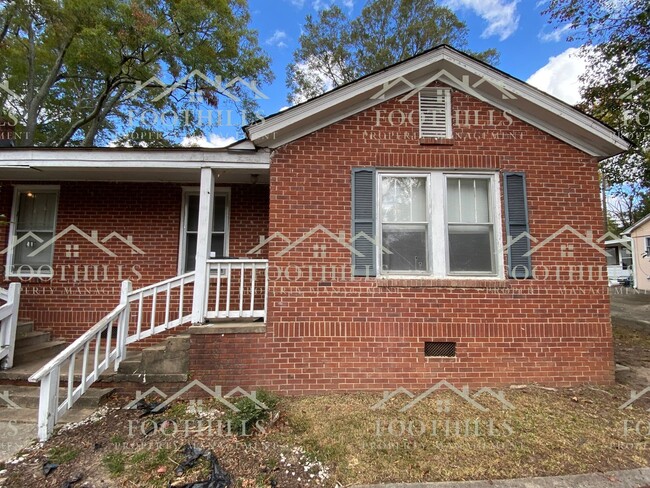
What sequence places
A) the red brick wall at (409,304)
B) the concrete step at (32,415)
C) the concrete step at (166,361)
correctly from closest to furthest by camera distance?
1. the concrete step at (32,415)
2. the concrete step at (166,361)
3. the red brick wall at (409,304)

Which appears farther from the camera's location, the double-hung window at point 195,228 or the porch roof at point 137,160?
the double-hung window at point 195,228

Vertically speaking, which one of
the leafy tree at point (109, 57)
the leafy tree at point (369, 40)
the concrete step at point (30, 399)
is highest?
the leafy tree at point (369, 40)

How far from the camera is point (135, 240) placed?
589 cm

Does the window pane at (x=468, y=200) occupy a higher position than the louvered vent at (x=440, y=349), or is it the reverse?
the window pane at (x=468, y=200)

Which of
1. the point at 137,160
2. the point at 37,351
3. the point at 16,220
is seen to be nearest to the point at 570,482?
the point at 137,160

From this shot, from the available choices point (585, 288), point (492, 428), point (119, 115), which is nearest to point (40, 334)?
point (492, 428)

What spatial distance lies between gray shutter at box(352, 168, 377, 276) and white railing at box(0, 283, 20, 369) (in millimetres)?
4814

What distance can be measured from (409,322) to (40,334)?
5838mm

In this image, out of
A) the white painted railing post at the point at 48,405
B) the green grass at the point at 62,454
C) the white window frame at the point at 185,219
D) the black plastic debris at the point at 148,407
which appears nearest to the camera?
the green grass at the point at 62,454

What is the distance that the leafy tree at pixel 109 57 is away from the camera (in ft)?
35.9

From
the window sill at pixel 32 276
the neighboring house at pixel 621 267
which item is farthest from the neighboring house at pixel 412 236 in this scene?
the neighboring house at pixel 621 267

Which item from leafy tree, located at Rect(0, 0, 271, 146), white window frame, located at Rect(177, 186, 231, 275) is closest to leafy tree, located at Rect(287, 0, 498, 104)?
leafy tree, located at Rect(0, 0, 271, 146)

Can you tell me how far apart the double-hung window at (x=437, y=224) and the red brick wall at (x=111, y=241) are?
7.82ft

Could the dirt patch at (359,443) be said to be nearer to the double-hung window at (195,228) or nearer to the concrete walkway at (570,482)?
the concrete walkway at (570,482)
